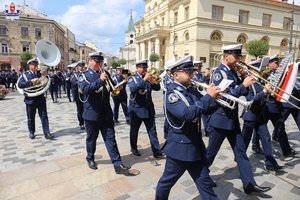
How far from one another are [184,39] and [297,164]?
122ft

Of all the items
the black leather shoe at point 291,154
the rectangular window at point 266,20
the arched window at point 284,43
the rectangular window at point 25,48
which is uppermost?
the rectangular window at point 266,20

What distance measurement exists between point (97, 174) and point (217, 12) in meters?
38.7

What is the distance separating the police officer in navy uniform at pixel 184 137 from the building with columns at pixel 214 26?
108ft

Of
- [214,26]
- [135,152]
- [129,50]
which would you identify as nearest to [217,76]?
[135,152]

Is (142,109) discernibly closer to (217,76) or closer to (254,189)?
(217,76)

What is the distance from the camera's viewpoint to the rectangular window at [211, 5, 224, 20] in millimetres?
37875

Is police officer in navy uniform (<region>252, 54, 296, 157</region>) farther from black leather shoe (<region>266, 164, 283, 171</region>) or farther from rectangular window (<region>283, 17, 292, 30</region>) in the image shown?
rectangular window (<region>283, 17, 292, 30</region>)

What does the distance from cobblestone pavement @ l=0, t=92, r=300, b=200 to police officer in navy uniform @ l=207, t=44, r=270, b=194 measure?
311 mm

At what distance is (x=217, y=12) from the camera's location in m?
38.2

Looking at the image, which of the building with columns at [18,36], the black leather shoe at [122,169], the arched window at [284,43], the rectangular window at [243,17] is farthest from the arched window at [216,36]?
the black leather shoe at [122,169]

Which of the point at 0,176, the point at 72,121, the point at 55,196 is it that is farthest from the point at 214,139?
the point at 72,121

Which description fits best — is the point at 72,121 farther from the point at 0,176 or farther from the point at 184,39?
the point at 184,39

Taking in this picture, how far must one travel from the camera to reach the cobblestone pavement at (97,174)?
371 centimetres

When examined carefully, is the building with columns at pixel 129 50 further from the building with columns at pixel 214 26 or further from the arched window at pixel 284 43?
the arched window at pixel 284 43
